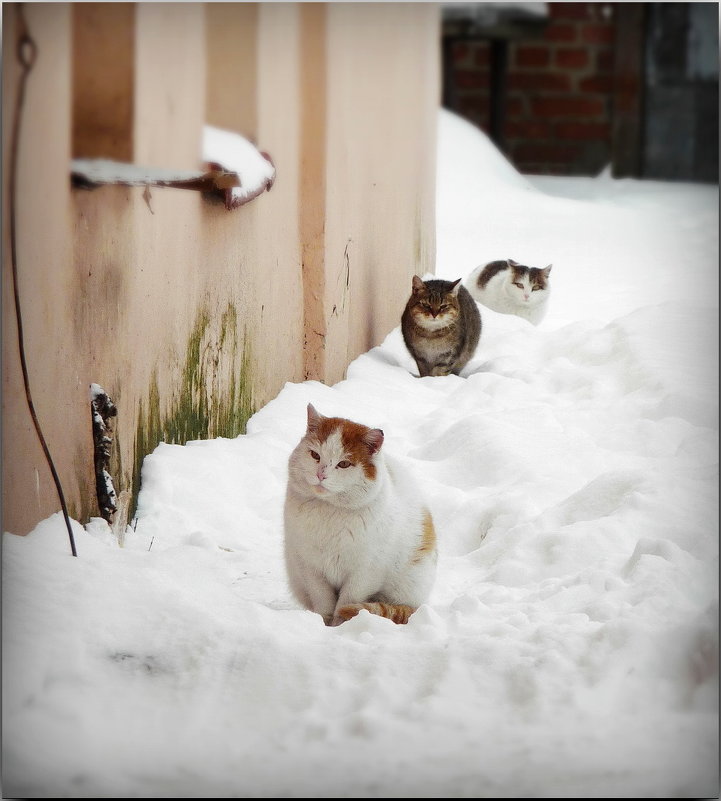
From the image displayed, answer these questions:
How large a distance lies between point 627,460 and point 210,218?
0.80m

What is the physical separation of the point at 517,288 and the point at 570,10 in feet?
1.35

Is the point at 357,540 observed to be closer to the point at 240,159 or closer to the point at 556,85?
the point at 240,159

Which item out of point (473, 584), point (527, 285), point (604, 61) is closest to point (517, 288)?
point (527, 285)

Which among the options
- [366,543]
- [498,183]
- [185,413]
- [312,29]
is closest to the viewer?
[312,29]

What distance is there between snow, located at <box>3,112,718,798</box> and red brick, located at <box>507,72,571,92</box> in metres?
0.09

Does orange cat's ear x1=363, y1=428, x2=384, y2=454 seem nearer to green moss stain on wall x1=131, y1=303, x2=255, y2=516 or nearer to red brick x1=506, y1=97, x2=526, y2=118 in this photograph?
green moss stain on wall x1=131, y1=303, x2=255, y2=516

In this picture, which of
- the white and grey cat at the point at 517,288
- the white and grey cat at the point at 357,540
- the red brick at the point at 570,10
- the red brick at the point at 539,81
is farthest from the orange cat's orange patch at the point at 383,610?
the red brick at the point at 570,10

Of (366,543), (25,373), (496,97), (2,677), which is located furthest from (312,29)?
(2,677)

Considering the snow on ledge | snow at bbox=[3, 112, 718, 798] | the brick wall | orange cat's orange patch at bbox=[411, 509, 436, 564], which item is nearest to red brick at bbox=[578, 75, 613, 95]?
the brick wall

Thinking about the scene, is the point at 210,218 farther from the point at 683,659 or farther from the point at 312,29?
the point at 683,659

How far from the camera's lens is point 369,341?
177 cm

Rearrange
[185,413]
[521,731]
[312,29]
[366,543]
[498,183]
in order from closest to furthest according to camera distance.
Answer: [521,731] < [312,29] < [498,183] < [366,543] < [185,413]

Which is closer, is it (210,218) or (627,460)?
(627,460)

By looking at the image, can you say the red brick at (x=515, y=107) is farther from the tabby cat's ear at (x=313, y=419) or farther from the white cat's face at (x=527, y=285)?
the tabby cat's ear at (x=313, y=419)
